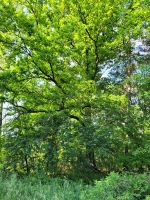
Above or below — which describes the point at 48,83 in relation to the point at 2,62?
below

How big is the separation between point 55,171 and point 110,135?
1.88 meters

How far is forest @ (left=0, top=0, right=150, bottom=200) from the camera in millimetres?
7652

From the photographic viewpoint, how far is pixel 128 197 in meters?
3.51

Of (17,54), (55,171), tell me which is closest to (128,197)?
(55,171)

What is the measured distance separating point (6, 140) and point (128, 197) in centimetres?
538

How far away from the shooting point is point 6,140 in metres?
8.15

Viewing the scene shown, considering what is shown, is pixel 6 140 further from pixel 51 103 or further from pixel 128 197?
pixel 128 197

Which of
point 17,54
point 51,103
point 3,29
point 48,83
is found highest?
point 3,29

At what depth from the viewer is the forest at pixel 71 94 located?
25.1ft

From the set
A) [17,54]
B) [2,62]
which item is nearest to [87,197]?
[17,54]

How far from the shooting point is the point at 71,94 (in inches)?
355

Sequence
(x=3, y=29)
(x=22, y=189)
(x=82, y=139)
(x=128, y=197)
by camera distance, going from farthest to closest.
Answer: (x=3, y=29), (x=82, y=139), (x=22, y=189), (x=128, y=197)

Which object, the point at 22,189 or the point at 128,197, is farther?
the point at 22,189

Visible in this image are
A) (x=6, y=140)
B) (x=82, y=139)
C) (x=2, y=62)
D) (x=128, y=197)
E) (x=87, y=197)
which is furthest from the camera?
(x=2, y=62)
